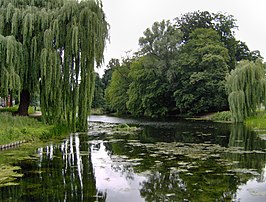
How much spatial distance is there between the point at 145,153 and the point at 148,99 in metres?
34.9

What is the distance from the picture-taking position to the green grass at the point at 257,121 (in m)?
24.6

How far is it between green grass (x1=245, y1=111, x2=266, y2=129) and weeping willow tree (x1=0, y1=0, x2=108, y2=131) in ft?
45.5

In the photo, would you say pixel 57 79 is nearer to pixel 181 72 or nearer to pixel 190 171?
pixel 190 171

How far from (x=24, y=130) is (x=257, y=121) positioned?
58.1 feet

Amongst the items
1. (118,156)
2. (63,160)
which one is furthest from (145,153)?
(63,160)

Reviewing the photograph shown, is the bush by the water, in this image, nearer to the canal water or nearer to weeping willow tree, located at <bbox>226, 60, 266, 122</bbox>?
weeping willow tree, located at <bbox>226, 60, 266, 122</bbox>

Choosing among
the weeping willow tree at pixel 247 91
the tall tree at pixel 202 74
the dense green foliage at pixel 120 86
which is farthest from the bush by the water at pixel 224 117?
the dense green foliage at pixel 120 86

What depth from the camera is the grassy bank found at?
13.5 meters

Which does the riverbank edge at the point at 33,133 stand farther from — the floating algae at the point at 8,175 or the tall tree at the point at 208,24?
the tall tree at the point at 208,24

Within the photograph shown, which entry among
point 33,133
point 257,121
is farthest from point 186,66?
point 33,133


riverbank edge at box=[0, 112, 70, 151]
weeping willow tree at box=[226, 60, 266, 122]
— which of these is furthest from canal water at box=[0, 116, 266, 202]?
weeping willow tree at box=[226, 60, 266, 122]

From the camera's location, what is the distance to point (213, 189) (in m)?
7.41

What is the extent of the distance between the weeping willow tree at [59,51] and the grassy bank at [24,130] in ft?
1.94

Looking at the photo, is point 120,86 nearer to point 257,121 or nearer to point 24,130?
point 257,121
